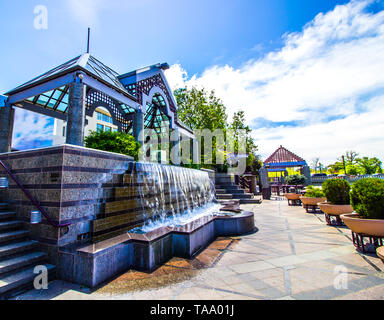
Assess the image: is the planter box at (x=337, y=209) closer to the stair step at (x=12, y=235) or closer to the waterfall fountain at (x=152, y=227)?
the waterfall fountain at (x=152, y=227)

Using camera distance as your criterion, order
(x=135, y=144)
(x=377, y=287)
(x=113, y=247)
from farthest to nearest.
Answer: (x=135, y=144) → (x=113, y=247) → (x=377, y=287)

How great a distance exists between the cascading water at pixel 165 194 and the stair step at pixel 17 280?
1.87 m

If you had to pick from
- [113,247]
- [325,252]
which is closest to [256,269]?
[325,252]

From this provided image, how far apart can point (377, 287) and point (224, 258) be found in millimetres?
2184

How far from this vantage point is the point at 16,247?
2965 millimetres

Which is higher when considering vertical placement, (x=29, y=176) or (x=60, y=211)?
(x=29, y=176)

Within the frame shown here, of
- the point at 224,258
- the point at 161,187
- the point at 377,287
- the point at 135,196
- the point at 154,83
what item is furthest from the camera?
the point at 154,83

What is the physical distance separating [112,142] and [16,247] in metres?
3.81

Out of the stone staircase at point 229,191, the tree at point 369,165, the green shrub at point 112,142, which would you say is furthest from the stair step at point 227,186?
the tree at point 369,165

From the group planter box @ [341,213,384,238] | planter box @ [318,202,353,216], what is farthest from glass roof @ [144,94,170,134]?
planter box @ [341,213,384,238]

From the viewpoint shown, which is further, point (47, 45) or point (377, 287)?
point (47, 45)

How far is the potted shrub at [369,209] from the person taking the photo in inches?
134

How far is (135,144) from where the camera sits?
6820mm

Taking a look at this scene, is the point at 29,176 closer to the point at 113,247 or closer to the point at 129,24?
the point at 113,247
